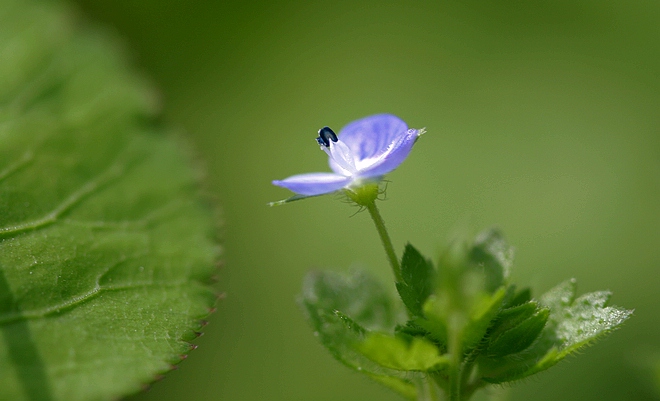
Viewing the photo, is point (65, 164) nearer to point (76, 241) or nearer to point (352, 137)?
point (76, 241)

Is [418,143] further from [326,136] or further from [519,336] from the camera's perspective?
[519,336]

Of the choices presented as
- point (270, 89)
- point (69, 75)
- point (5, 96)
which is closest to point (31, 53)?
point (69, 75)

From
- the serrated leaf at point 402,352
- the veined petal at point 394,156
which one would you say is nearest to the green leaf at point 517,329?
the serrated leaf at point 402,352

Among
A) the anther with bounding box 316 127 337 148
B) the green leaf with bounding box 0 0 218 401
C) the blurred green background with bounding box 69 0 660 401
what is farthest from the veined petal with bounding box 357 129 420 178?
the blurred green background with bounding box 69 0 660 401

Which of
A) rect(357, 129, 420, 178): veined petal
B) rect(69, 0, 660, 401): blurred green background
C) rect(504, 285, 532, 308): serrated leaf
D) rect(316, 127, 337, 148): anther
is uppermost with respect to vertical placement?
rect(69, 0, 660, 401): blurred green background

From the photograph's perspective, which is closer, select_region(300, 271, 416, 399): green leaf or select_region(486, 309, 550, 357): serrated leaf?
select_region(486, 309, 550, 357): serrated leaf

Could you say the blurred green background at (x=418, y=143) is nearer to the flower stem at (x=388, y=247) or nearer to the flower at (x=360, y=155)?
the flower at (x=360, y=155)

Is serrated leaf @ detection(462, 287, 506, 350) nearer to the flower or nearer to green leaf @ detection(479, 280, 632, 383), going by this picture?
green leaf @ detection(479, 280, 632, 383)

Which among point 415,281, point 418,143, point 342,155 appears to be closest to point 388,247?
point 415,281
